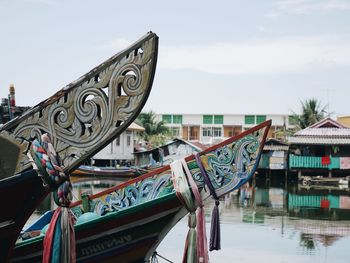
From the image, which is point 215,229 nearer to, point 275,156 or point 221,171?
point 221,171

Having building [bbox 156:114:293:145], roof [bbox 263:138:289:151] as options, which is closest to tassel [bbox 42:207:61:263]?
roof [bbox 263:138:289:151]

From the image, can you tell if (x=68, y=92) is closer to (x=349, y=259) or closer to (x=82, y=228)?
(x=82, y=228)

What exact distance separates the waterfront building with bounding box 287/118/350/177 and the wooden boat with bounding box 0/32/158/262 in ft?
90.9

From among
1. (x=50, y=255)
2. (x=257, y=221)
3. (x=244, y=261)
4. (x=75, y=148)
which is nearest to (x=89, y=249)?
(x=50, y=255)

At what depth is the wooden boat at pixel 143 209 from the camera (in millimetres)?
6957

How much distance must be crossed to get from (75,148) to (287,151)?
30.3m

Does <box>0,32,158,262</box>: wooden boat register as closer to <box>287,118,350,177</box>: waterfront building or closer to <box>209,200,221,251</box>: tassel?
<box>209,200,221,251</box>: tassel

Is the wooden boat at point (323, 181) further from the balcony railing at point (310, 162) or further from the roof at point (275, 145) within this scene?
the roof at point (275, 145)

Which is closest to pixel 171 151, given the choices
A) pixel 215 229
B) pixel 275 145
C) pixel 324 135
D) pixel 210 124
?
pixel 275 145

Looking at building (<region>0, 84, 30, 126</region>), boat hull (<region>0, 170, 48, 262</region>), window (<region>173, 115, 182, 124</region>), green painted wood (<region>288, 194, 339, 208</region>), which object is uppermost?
window (<region>173, 115, 182, 124</region>)

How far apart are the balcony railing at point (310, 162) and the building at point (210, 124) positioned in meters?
23.9

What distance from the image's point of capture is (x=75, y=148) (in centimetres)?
608

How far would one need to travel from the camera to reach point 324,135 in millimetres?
33562

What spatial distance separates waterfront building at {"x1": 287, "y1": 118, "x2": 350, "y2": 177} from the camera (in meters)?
32.7
